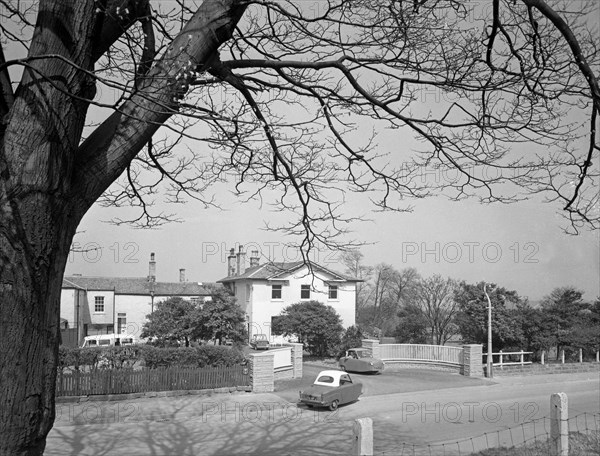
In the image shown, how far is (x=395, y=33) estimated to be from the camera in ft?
18.2

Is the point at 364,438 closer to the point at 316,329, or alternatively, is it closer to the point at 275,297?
the point at 316,329

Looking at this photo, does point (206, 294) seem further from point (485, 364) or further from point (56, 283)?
point (56, 283)

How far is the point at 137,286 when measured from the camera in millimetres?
51281

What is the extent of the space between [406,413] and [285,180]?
11.7m

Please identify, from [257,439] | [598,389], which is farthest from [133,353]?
[598,389]

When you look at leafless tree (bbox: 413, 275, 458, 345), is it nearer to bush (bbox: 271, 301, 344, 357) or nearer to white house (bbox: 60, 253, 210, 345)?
bush (bbox: 271, 301, 344, 357)

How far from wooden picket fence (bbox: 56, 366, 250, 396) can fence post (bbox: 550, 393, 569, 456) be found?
497 inches

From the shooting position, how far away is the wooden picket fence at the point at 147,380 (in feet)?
57.4

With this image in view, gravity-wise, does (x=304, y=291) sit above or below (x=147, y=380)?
above

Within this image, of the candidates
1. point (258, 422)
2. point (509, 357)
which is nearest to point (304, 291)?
point (509, 357)

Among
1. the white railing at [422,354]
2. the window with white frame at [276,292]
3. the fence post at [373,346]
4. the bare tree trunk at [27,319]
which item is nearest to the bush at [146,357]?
the fence post at [373,346]

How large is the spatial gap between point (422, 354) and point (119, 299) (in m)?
31.6

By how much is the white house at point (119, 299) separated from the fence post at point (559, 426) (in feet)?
132

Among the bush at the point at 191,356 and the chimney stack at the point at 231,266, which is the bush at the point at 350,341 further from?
the chimney stack at the point at 231,266
